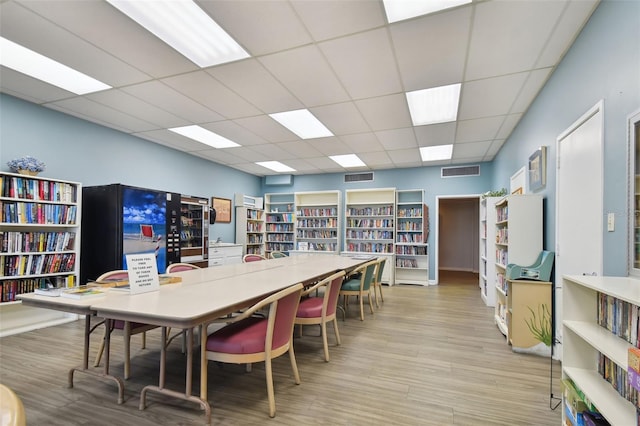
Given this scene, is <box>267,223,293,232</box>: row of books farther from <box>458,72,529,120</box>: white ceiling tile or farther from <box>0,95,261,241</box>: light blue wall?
<box>458,72,529,120</box>: white ceiling tile

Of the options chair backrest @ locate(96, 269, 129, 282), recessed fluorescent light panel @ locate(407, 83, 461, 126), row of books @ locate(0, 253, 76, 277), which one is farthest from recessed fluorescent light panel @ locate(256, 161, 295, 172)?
chair backrest @ locate(96, 269, 129, 282)

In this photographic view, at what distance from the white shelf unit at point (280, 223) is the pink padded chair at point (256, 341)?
6.39m

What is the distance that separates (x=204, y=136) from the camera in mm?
5531

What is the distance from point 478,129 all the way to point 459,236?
6575 millimetres

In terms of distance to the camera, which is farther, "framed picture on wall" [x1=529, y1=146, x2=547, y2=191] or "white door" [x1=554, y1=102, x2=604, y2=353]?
"framed picture on wall" [x1=529, y1=146, x2=547, y2=191]

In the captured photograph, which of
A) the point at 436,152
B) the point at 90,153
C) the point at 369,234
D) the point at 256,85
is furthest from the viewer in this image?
the point at 369,234

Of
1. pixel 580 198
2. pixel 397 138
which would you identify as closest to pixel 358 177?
pixel 397 138

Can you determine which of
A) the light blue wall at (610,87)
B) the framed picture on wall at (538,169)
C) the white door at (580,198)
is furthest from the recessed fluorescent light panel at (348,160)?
the white door at (580,198)

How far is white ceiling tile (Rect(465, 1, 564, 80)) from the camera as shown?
228cm

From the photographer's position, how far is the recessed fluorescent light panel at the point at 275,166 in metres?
7.47

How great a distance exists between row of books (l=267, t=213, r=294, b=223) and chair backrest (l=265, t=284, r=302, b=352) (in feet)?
21.3

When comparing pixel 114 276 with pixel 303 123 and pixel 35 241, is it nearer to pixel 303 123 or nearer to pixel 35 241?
pixel 35 241

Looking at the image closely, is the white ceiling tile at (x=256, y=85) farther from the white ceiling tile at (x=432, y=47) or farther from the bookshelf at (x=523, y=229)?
the bookshelf at (x=523, y=229)

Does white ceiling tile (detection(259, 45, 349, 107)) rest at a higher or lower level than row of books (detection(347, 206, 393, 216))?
higher
